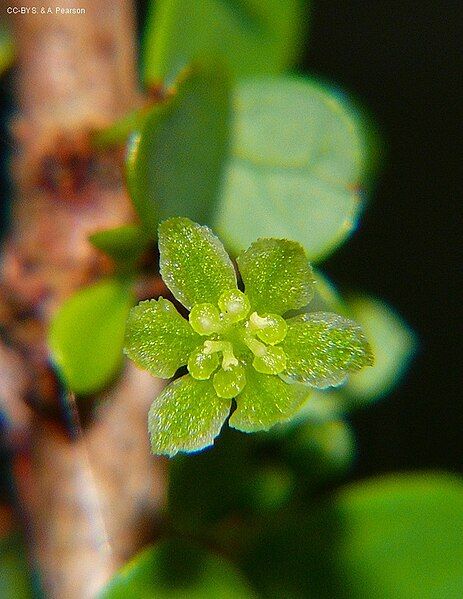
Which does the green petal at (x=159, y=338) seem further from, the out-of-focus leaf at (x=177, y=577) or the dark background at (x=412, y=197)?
the dark background at (x=412, y=197)

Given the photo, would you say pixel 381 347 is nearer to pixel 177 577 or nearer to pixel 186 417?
pixel 177 577

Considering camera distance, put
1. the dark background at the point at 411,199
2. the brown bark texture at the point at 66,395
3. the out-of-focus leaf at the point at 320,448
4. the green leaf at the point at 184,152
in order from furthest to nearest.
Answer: the dark background at the point at 411,199
the out-of-focus leaf at the point at 320,448
the brown bark texture at the point at 66,395
the green leaf at the point at 184,152

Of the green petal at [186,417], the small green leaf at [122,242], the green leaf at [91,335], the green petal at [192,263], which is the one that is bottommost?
the green leaf at [91,335]

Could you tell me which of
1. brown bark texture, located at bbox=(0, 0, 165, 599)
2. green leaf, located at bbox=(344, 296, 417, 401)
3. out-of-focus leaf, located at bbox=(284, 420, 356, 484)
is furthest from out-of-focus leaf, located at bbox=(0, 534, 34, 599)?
green leaf, located at bbox=(344, 296, 417, 401)

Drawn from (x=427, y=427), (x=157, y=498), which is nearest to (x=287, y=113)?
(x=157, y=498)

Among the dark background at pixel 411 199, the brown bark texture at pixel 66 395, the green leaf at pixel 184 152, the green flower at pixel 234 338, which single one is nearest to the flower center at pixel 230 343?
the green flower at pixel 234 338

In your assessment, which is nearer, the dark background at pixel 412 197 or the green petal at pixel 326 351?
the green petal at pixel 326 351

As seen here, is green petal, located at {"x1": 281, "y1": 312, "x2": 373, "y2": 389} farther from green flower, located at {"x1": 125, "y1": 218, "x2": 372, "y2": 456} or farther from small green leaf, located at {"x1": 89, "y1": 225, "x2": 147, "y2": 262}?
small green leaf, located at {"x1": 89, "y1": 225, "x2": 147, "y2": 262}
